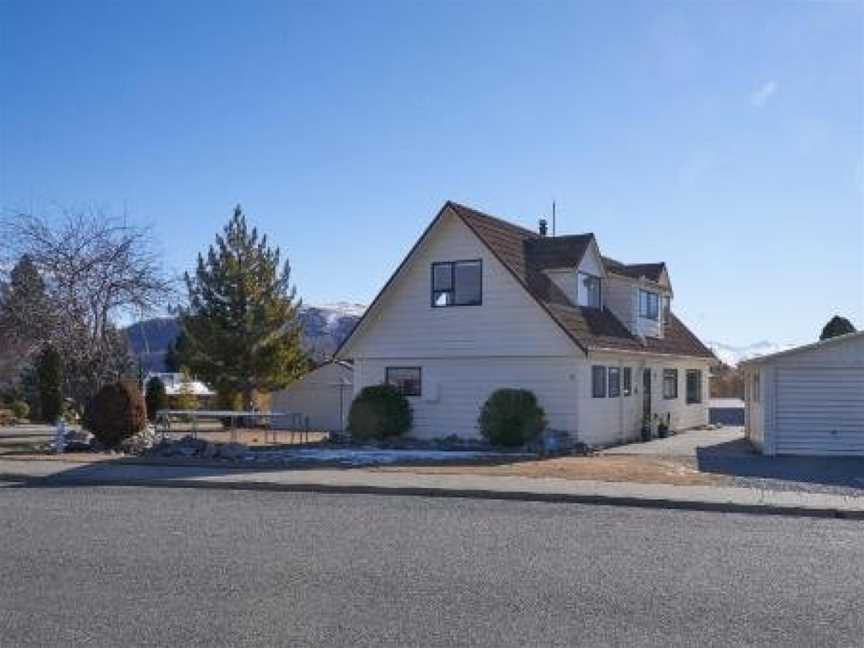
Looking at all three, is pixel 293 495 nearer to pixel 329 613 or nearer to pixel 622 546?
pixel 622 546

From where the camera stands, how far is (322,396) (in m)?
44.6

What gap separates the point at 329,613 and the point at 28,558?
3.97 m

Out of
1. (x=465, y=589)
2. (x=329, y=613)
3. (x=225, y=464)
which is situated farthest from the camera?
(x=225, y=464)

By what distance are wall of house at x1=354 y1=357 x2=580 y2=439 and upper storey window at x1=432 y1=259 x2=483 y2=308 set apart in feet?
5.36

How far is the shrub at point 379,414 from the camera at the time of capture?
92.1ft

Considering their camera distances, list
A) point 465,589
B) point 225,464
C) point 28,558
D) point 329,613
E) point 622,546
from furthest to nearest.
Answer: point 225,464
point 622,546
point 28,558
point 465,589
point 329,613

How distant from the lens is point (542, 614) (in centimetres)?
773

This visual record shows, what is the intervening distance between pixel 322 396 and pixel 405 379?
1605cm

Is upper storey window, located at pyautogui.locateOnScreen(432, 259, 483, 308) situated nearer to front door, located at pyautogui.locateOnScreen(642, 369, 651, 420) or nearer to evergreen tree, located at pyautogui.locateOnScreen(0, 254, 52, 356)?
front door, located at pyautogui.locateOnScreen(642, 369, 651, 420)

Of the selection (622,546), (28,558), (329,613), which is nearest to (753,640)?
(329,613)

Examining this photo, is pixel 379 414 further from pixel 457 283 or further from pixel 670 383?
pixel 670 383

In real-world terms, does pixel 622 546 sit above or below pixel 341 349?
below

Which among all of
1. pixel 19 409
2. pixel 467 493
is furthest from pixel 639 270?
pixel 19 409

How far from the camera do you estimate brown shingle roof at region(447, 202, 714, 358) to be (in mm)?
27156
